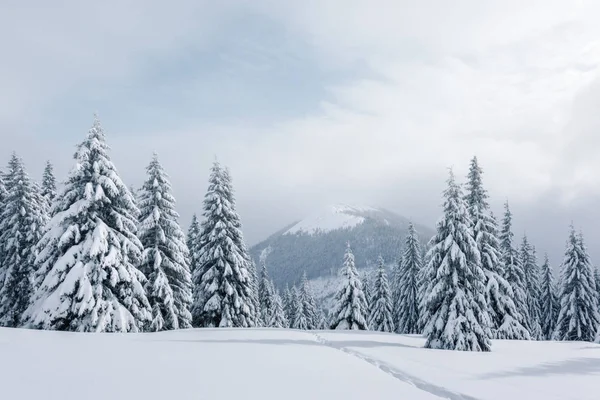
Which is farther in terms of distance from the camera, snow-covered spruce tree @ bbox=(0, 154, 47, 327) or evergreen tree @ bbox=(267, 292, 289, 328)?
evergreen tree @ bbox=(267, 292, 289, 328)

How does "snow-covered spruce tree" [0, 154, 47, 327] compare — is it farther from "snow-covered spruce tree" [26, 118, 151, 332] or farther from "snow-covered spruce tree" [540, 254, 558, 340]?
"snow-covered spruce tree" [540, 254, 558, 340]

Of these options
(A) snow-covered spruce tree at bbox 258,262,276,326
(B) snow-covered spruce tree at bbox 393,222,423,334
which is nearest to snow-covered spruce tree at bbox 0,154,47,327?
(A) snow-covered spruce tree at bbox 258,262,276,326

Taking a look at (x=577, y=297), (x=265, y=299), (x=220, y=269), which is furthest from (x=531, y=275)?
(x=220, y=269)

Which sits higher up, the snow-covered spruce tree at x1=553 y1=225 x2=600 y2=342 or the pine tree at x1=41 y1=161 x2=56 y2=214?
the pine tree at x1=41 y1=161 x2=56 y2=214

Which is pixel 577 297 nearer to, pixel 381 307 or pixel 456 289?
pixel 381 307

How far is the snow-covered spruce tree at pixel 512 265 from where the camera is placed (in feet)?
126

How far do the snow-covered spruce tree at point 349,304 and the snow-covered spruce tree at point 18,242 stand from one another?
90.2ft

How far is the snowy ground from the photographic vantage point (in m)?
7.52

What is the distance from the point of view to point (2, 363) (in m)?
8.50

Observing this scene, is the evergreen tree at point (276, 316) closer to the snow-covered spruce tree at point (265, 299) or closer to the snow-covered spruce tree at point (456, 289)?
the snow-covered spruce tree at point (265, 299)

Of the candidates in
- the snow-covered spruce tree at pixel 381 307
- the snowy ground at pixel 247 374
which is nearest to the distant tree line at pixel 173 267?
the snow-covered spruce tree at pixel 381 307

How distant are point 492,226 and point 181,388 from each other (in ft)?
94.1

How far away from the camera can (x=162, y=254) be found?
86.9 ft

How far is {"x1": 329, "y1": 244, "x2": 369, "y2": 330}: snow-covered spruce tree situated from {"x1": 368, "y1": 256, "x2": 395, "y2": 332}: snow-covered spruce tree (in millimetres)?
7818
